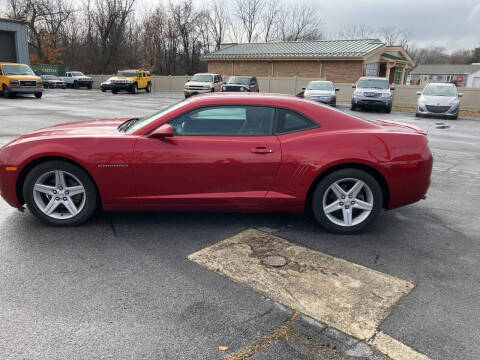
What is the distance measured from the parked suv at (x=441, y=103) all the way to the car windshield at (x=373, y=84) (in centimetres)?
227

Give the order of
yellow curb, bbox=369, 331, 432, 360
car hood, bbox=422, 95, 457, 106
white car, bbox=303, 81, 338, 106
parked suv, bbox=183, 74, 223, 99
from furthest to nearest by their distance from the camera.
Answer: parked suv, bbox=183, 74, 223, 99 < white car, bbox=303, 81, 338, 106 < car hood, bbox=422, 95, 457, 106 < yellow curb, bbox=369, 331, 432, 360

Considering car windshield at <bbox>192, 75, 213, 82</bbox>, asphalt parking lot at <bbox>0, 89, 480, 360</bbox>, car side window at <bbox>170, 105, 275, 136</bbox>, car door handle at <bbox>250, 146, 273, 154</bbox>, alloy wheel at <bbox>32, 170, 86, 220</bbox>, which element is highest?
car windshield at <bbox>192, 75, 213, 82</bbox>

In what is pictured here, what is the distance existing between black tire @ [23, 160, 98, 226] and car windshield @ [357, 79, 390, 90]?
19.2 metres

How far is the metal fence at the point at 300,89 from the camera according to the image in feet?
74.6

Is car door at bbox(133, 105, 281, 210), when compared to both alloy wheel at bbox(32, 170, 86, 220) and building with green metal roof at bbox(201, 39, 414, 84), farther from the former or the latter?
building with green metal roof at bbox(201, 39, 414, 84)

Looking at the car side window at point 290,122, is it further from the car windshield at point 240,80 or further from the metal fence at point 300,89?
the metal fence at point 300,89

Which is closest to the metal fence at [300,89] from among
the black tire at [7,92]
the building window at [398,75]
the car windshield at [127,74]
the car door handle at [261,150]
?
the car windshield at [127,74]

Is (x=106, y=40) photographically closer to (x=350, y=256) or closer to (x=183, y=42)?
(x=183, y=42)

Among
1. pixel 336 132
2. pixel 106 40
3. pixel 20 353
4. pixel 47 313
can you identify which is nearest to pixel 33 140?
pixel 47 313

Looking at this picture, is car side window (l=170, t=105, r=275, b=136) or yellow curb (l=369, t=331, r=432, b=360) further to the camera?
car side window (l=170, t=105, r=275, b=136)

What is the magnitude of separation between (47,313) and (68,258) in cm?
85

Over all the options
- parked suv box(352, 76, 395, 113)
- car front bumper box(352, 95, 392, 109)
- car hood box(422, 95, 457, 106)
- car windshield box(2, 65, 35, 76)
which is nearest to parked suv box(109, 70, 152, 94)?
car windshield box(2, 65, 35, 76)

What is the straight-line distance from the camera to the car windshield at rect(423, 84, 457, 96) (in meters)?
18.5

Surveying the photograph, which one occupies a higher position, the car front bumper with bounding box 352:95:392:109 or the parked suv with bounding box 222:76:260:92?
the parked suv with bounding box 222:76:260:92
